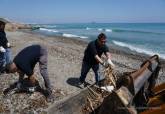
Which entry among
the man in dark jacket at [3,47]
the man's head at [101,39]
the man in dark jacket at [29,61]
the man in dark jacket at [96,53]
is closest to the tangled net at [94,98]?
the man in dark jacket at [29,61]

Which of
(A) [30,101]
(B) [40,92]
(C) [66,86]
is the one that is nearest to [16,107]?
(A) [30,101]

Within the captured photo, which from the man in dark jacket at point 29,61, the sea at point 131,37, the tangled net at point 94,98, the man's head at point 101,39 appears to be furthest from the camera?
the sea at point 131,37

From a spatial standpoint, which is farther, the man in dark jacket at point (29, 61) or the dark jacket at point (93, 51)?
the dark jacket at point (93, 51)

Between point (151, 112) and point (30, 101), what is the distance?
4734mm

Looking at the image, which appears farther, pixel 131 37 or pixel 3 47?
pixel 131 37

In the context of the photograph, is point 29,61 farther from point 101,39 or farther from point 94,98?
point 94,98

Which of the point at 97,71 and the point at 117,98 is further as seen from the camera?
the point at 97,71

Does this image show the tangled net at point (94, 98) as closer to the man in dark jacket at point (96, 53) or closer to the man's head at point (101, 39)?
the man in dark jacket at point (96, 53)

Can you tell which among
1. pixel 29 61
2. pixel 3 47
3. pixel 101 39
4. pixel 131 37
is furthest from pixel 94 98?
pixel 131 37

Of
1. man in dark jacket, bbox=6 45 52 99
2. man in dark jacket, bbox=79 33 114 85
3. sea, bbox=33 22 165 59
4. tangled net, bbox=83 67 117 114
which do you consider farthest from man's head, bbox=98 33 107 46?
sea, bbox=33 22 165 59

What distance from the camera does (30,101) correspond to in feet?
29.4

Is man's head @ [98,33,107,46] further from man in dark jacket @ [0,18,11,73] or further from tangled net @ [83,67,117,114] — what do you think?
man in dark jacket @ [0,18,11,73]

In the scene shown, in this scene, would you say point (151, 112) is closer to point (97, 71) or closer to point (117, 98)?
point (117, 98)

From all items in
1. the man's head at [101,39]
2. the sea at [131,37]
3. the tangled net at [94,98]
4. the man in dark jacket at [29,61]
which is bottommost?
the sea at [131,37]
